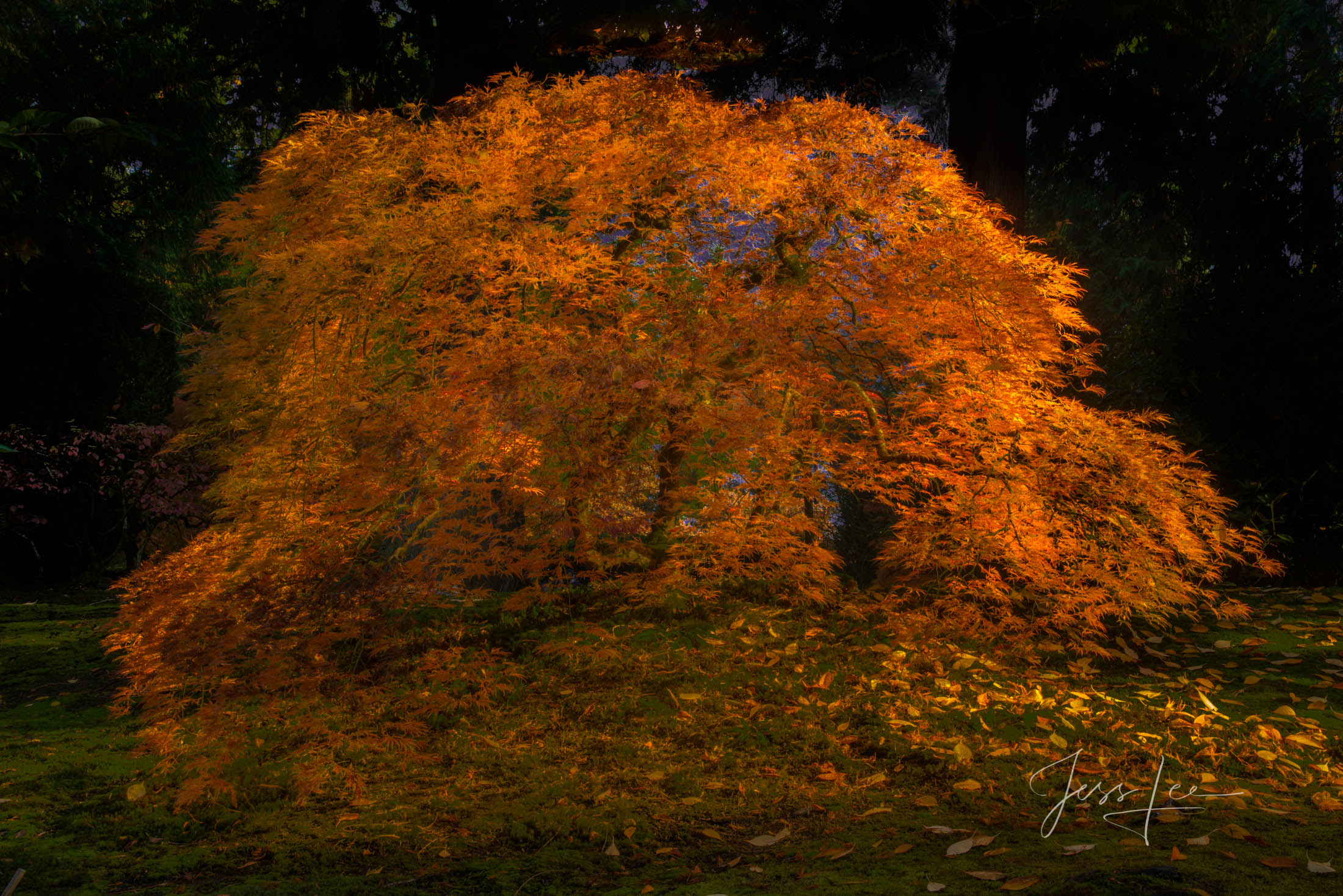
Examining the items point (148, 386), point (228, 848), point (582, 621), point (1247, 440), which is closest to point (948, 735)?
point (582, 621)

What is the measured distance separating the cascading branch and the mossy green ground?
1.46 feet

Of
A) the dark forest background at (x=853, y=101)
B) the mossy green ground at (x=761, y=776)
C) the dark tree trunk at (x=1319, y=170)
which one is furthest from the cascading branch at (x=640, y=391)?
the dark tree trunk at (x=1319, y=170)

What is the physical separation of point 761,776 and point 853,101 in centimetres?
792

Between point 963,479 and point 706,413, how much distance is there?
5.85 ft

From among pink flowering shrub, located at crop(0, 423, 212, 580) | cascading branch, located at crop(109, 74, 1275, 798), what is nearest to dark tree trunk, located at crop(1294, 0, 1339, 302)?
cascading branch, located at crop(109, 74, 1275, 798)

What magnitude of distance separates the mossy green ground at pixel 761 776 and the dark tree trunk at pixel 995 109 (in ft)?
14.9

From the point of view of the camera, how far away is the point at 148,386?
44.1 ft

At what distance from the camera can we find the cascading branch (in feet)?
19.8

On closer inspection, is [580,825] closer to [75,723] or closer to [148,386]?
[75,723]

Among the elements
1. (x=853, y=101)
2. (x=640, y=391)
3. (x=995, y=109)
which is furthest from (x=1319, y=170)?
(x=640, y=391)

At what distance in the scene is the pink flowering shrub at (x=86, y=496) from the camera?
12.5 metres

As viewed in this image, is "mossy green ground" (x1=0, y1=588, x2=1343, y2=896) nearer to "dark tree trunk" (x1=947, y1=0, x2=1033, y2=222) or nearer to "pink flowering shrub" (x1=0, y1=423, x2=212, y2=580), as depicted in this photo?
"dark tree trunk" (x1=947, y1=0, x2=1033, y2=222)
